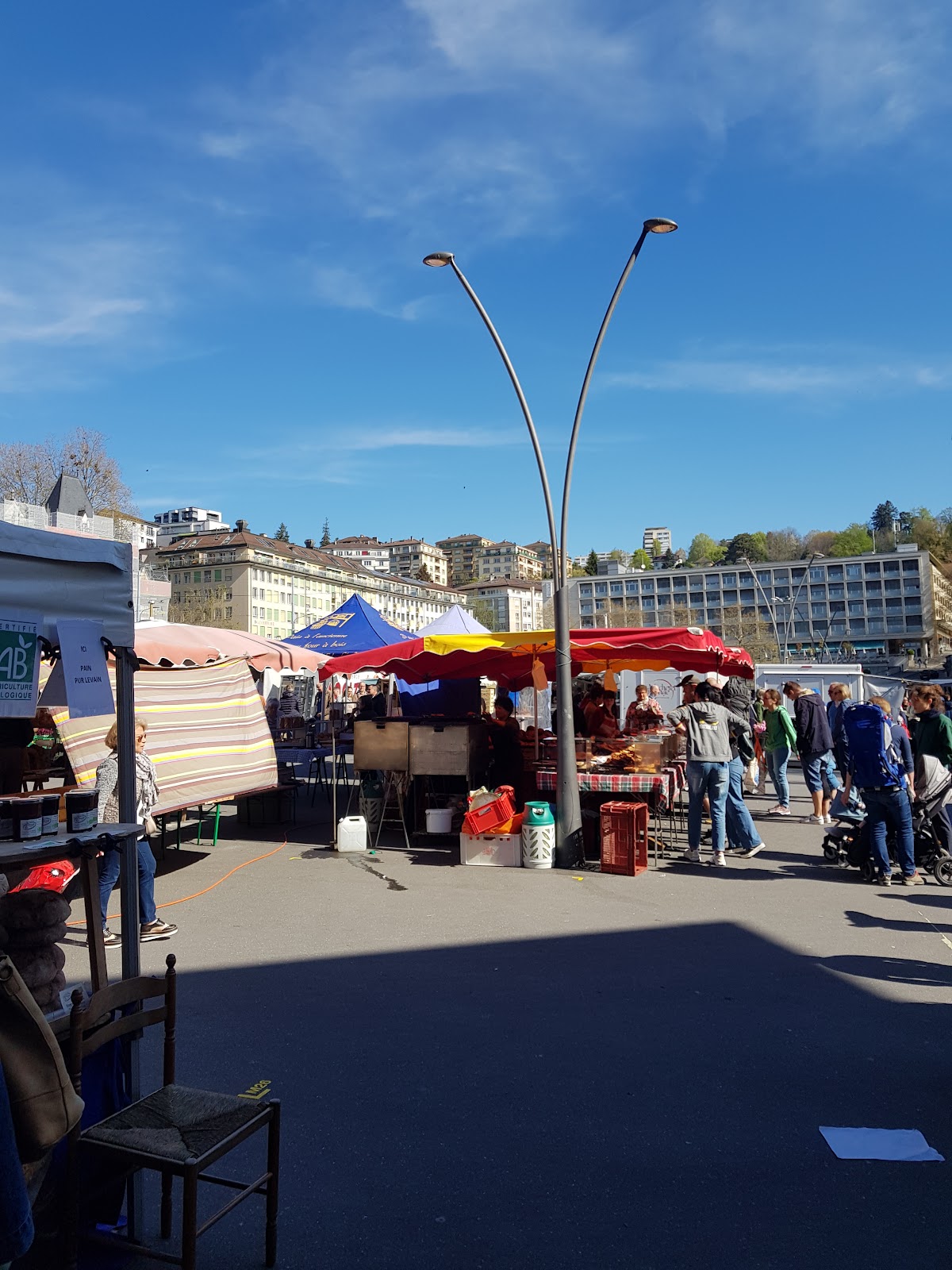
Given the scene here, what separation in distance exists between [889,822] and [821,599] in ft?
479

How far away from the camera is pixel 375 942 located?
24.6 ft

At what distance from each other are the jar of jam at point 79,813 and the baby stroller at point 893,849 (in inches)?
328

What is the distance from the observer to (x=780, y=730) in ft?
46.9

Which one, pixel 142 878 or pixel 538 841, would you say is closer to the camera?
pixel 142 878

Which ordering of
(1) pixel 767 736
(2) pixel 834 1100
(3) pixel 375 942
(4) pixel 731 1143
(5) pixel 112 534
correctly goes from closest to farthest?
(4) pixel 731 1143, (2) pixel 834 1100, (3) pixel 375 942, (1) pixel 767 736, (5) pixel 112 534

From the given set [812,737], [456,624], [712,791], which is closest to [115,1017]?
[712,791]

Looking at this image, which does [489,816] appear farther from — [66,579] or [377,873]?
[66,579]

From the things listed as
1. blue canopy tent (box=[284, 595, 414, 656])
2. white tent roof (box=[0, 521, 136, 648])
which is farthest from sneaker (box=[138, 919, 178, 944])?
blue canopy tent (box=[284, 595, 414, 656])

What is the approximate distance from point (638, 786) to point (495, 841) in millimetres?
1828

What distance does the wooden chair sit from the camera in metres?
2.80

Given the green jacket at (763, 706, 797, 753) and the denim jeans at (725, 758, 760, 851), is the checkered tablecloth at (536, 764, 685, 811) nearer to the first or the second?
the denim jeans at (725, 758, 760, 851)

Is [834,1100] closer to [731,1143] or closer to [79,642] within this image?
[731,1143]

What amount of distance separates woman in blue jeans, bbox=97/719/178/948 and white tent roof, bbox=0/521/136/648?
3.29 m

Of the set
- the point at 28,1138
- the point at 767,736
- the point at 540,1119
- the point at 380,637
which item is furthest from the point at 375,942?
the point at 380,637
